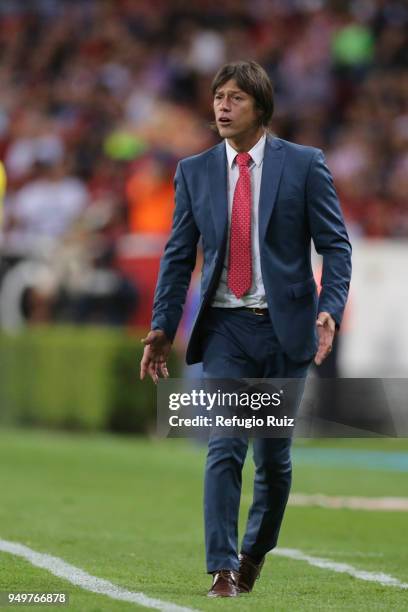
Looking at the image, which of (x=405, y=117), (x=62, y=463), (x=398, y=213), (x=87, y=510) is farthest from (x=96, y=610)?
(x=405, y=117)

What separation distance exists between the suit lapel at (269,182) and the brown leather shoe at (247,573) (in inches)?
51.3

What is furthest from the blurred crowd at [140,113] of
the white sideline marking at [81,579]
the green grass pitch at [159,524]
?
the white sideline marking at [81,579]

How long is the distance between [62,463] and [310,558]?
6.22m

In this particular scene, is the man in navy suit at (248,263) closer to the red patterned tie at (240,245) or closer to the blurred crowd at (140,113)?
the red patterned tie at (240,245)

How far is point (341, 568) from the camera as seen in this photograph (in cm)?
737

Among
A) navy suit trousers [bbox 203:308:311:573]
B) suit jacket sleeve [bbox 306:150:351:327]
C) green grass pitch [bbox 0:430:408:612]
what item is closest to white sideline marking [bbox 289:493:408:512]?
green grass pitch [bbox 0:430:408:612]

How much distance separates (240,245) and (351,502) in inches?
219

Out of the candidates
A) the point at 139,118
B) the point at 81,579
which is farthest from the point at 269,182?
the point at 139,118

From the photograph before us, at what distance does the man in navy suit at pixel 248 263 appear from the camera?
609 cm

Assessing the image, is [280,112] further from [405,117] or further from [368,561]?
[368,561]

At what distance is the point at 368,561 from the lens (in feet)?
25.7

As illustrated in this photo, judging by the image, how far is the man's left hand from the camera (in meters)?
5.89

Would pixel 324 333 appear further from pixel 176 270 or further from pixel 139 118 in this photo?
pixel 139 118

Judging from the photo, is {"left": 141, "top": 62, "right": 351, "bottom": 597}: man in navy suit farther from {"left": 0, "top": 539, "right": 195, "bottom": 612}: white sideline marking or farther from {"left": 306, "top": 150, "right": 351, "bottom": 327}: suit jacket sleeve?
{"left": 0, "top": 539, "right": 195, "bottom": 612}: white sideline marking
